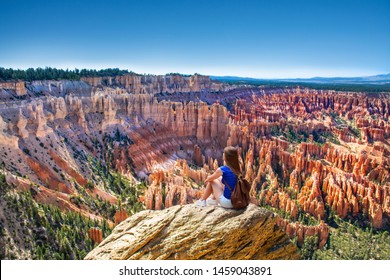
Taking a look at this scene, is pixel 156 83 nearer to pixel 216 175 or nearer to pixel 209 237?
pixel 216 175

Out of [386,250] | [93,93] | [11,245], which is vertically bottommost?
[386,250]

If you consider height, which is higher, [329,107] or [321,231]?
[329,107]

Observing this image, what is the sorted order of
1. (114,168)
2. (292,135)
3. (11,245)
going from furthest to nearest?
(292,135) < (114,168) < (11,245)

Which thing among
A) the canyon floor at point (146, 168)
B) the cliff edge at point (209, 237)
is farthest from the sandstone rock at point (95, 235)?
the cliff edge at point (209, 237)

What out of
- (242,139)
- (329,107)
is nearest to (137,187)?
(242,139)

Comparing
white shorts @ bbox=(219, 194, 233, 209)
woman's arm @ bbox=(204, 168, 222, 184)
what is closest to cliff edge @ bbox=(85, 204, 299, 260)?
white shorts @ bbox=(219, 194, 233, 209)

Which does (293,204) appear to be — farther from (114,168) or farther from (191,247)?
(191,247)
